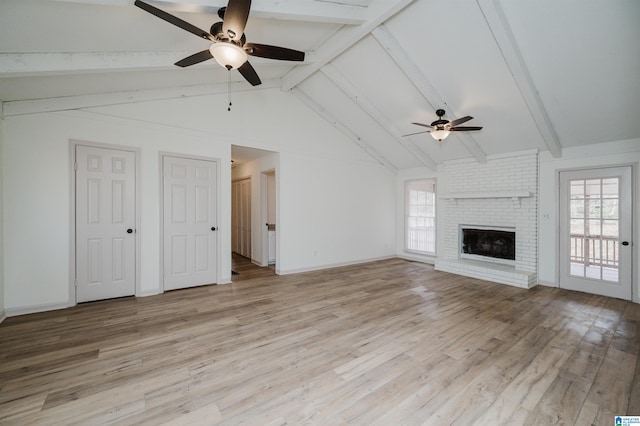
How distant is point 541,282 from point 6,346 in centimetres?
774

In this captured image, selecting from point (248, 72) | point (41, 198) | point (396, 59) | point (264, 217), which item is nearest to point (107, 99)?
point (41, 198)

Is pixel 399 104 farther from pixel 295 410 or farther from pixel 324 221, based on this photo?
pixel 295 410

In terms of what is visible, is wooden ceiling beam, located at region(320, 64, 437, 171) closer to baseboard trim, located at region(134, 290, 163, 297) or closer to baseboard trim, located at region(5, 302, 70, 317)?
baseboard trim, located at region(134, 290, 163, 297)

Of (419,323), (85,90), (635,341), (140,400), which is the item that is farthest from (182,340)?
(635,341)

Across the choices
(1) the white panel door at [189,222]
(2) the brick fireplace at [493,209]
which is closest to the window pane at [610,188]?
(2) the brick fireplace at [493,209]

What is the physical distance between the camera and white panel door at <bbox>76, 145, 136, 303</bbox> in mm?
3658

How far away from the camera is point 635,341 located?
2.77 metres

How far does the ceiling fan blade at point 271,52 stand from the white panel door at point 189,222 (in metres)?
2.58

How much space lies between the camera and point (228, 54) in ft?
7.62

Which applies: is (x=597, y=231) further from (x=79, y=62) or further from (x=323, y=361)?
(x=79, y=62)

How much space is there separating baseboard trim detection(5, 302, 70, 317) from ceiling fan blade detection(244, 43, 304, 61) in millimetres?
4107

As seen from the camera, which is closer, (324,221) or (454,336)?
(454,336)

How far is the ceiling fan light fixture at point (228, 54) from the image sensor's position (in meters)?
2.25

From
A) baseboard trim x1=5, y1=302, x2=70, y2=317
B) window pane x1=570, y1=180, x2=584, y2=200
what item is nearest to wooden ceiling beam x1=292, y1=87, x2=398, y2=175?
window pane x1=570, y1=180, x2=584, y2=200
